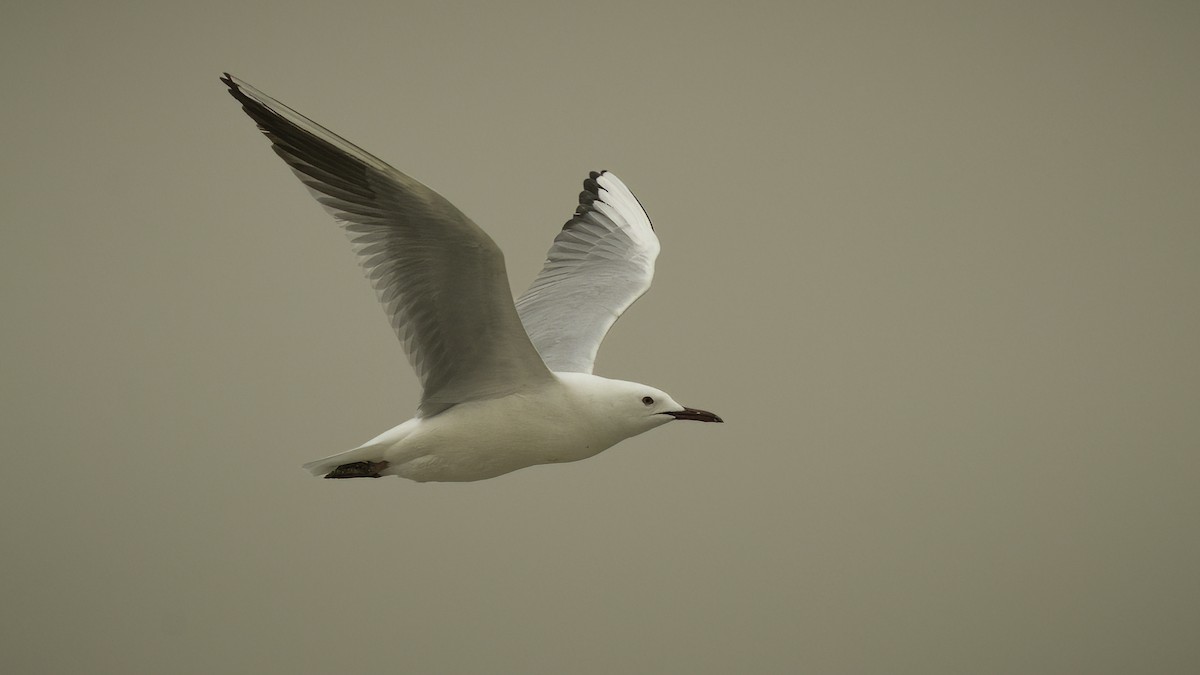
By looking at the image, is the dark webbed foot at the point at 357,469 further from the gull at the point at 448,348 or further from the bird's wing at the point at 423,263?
the bird's wing at the point at 423,263

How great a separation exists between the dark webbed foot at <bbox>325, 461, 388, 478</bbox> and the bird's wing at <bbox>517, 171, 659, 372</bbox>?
0.61 metres

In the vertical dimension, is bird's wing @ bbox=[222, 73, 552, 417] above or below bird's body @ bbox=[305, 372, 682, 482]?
above

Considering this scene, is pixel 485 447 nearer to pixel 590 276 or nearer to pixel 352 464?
pixel 352 464

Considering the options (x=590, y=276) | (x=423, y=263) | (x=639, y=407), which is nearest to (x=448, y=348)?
(x=423, y=263)

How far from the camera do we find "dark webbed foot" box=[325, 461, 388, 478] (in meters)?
3.10

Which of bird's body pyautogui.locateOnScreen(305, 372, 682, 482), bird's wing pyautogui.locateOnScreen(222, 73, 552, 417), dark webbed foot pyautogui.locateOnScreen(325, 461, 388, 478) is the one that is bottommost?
dark webbed foot pyautogui.locateOnScreen(325, 461, 388, 478)

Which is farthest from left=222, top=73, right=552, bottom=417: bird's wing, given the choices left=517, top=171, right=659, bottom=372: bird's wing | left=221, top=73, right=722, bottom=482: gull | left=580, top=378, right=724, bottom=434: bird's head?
left=517, top=171, right=659, bottom=372: bird's wing

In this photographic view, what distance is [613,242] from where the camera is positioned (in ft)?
13.7

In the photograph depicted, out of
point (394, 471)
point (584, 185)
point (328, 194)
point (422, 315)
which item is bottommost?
point (394, 471)

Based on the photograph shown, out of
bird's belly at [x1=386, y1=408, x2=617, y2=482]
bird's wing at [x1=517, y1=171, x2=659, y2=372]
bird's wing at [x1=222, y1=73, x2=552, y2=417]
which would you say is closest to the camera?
bird's wing at [x1=222, y1=73, x2=552, y2=417]

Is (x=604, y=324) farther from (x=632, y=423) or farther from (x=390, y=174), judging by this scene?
(x=390, y=174)

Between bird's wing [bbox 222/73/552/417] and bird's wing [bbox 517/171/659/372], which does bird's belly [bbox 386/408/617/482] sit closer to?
bird's wing [bbox 222/73/552/417]

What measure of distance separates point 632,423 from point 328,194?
91cm

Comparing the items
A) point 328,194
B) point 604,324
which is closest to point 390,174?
point 328,194
